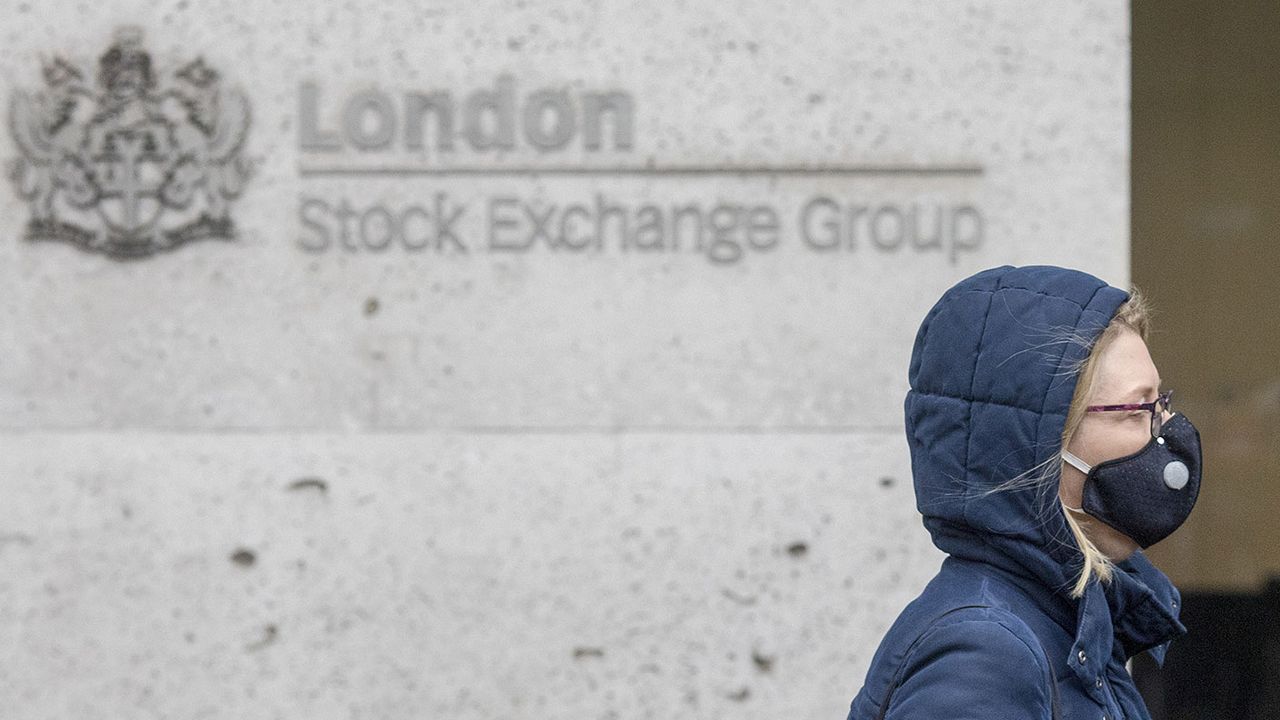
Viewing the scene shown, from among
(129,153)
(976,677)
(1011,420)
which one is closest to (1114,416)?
(1011,420)

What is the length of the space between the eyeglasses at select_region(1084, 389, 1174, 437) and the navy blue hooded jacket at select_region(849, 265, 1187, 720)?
0.10m

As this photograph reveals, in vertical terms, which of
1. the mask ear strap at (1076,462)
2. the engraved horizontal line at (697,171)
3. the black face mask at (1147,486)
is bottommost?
the black face mask at (1147,486)

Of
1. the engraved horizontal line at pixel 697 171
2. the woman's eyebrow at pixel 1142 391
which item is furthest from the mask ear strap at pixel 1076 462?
the engraved horizontal line at pixel 697 171

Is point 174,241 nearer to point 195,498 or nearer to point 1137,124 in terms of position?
point 195,498

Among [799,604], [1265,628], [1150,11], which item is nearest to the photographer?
[799,604]

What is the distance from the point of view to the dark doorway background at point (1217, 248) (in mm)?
5867

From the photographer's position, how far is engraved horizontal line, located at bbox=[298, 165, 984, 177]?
12.1 ft

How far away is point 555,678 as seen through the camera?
364cm

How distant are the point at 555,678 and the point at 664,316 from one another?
3.35 feet

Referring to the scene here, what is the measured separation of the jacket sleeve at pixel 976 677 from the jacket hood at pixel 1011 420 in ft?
0.48

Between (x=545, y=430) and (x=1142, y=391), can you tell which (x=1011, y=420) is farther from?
(x=545, y=430)

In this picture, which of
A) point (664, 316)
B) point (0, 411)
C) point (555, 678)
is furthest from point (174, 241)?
point (555, 678)

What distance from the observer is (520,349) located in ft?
12.1

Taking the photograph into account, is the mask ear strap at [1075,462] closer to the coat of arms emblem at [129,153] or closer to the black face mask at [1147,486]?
the black face mask at [1147,486]
